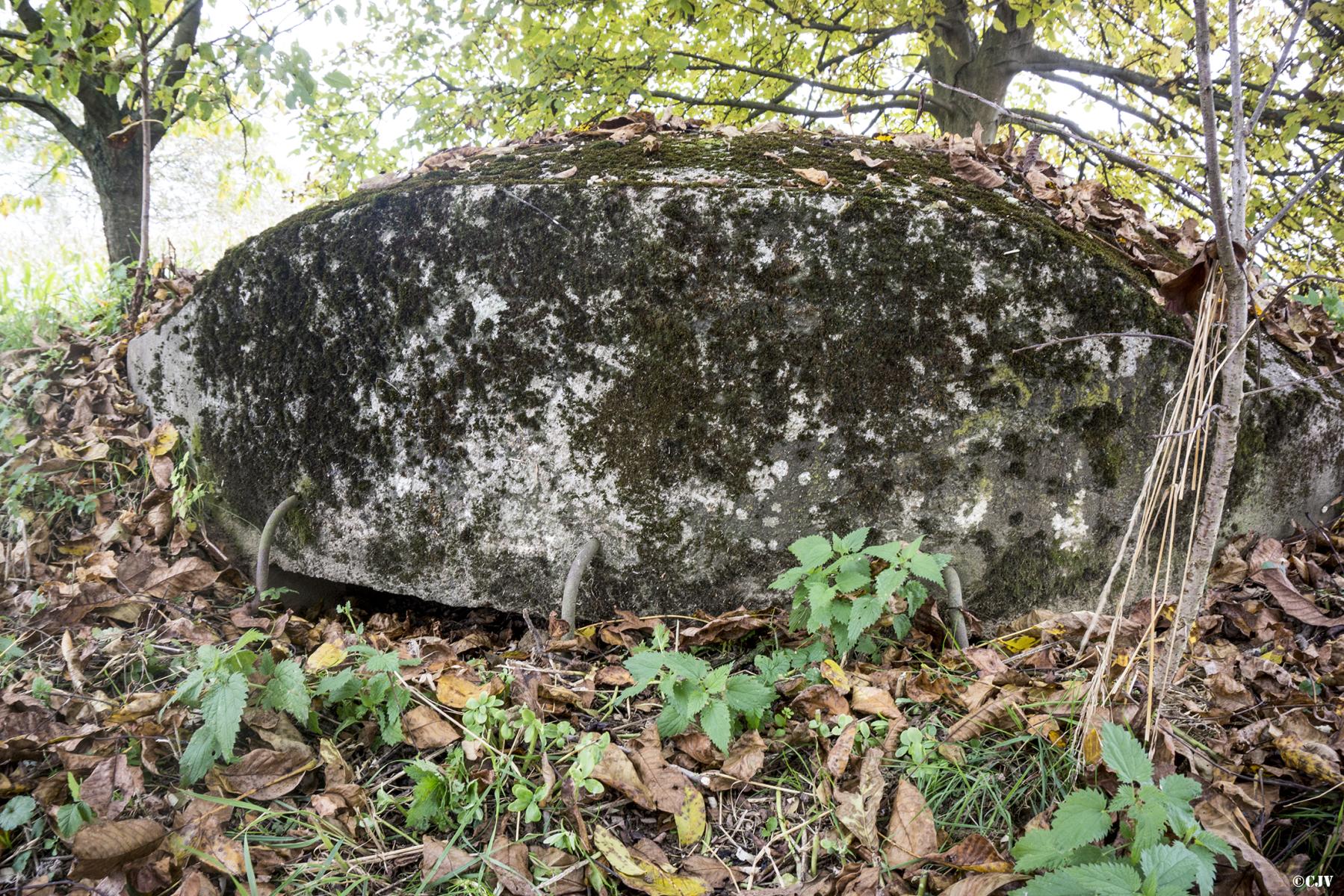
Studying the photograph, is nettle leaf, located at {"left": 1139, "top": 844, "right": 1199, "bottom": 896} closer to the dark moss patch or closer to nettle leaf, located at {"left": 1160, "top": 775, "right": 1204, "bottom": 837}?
nettle leaf, located at {"left": 1160, "top": 775, "right": 1204, "bottom": 837}

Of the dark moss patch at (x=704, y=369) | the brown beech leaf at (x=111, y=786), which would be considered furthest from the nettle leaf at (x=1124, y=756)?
the brown beech leaf at (x=111, y=786)

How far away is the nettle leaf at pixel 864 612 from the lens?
6.61 ft

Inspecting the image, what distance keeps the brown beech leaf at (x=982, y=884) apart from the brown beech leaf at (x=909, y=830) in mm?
105

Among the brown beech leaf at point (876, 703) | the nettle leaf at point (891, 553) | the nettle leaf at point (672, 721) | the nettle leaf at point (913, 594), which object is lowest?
the brown beech leaf at point (876, 703)

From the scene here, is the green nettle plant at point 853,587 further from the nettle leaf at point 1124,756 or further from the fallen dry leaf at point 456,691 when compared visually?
the fallen dry leaf at point 456,691

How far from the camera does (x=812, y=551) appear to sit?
2.18 metres

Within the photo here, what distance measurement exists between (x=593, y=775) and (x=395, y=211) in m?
2.04

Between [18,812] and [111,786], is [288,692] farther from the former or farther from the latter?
[18,812]

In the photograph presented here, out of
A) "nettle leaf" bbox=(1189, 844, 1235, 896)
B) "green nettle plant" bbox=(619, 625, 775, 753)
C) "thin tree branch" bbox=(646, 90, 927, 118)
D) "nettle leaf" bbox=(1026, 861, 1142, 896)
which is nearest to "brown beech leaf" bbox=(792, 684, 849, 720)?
"green nettle plant" bbox=(619, 625, 775, 753)

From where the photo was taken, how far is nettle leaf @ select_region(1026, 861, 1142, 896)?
1228mm

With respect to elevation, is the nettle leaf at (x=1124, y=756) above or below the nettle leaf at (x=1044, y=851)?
above

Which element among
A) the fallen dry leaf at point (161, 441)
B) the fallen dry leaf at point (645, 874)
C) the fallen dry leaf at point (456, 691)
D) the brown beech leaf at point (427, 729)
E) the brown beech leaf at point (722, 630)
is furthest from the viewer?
the fallen dry leaf at point (161, 441)

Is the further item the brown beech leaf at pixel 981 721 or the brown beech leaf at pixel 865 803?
the brown beech leaf at pixel 981 721

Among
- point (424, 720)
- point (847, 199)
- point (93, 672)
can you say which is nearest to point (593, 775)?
point (424, 720)
